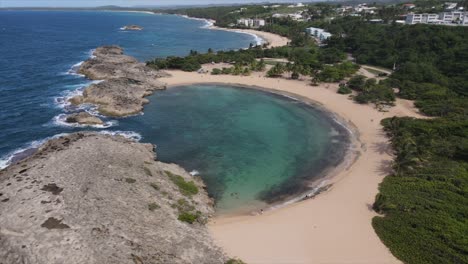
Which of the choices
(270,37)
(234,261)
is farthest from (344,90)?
(270,37)

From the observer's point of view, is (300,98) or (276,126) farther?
(300,98)

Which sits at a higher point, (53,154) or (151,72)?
(151,72)

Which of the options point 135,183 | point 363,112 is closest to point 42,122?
Result: point 135,183

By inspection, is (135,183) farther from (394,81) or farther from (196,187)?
(394,81)

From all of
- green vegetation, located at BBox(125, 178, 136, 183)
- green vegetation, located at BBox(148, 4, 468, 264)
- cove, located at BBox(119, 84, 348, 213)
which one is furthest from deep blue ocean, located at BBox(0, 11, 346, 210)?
green vegetation, located at BBox(148, 4, 468, 264)

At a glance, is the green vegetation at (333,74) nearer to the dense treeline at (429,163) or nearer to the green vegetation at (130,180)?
the dense treeline at (429,163)

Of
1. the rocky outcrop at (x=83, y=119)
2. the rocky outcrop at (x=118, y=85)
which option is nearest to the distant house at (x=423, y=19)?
the rocky outcrop at (x=118, y=85)

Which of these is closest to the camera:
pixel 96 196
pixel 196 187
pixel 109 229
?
pixel 109 229

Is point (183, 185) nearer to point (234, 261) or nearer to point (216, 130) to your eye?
point (234, 261)
